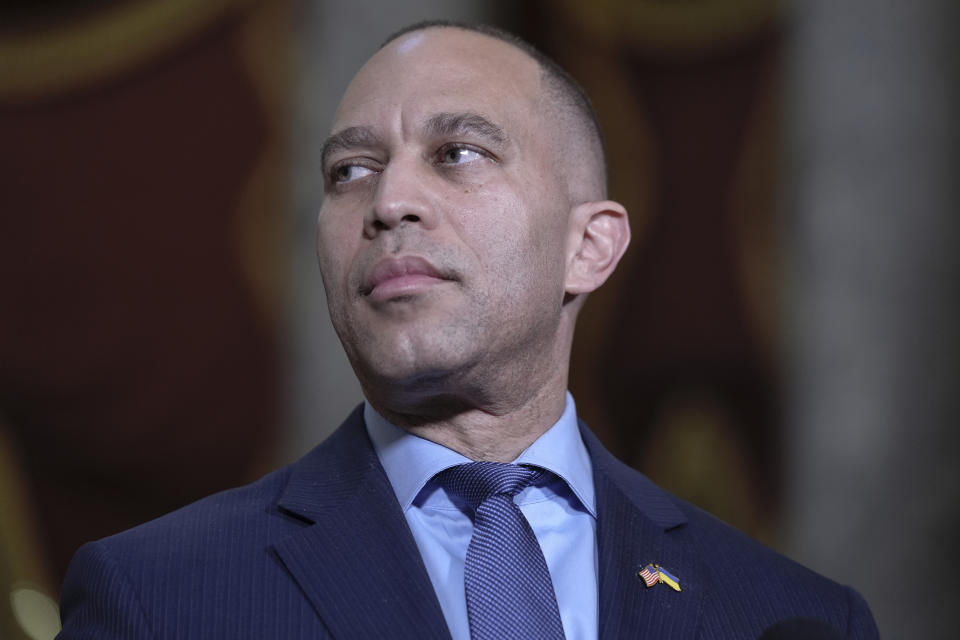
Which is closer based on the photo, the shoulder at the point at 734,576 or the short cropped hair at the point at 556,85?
the shoulder at the point at 734,576

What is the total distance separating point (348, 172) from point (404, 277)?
31cm

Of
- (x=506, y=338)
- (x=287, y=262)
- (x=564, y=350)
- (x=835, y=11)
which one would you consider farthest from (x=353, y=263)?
(x=835, y=11)

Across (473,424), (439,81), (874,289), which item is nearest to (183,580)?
(473,424)

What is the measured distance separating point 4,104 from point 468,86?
7.34ft

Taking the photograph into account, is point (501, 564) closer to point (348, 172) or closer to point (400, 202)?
point (400, 202)

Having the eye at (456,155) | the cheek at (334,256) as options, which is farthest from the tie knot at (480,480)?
the eye at (456,155)

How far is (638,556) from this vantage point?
77.6 inches

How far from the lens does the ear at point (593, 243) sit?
7.23ft

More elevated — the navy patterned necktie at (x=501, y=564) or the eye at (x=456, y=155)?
the eye at (x=456, y=155)

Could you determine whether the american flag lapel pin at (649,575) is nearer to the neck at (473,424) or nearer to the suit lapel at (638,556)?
the suit lapel at (638,556)

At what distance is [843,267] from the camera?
3850mm

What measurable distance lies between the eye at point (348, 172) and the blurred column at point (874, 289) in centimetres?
221

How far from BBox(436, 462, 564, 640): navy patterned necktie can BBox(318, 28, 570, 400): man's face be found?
17 centimetres

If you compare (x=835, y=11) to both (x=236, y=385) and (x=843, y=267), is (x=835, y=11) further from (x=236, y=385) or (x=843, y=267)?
(x=236, y=385)
